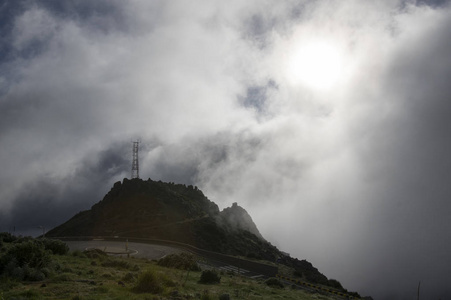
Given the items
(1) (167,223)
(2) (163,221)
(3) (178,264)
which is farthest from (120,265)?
(2) (163,221)

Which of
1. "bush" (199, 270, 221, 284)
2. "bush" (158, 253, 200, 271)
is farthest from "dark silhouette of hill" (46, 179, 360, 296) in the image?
"bush" (199, 270, 221, 284)

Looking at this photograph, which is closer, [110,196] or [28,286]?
[28,286]

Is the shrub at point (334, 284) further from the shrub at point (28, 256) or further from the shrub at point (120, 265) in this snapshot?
the shrub at point (28, 256)

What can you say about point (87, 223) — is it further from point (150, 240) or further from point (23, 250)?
point (23, 250)

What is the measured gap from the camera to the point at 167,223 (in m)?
66.4

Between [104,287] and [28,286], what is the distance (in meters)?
3.41

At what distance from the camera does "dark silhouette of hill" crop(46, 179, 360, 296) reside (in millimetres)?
60031

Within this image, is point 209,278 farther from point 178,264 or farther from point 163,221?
point 163,221

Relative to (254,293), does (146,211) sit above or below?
above

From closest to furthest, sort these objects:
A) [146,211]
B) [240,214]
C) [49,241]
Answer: [49,241], [146,211], [240,214]

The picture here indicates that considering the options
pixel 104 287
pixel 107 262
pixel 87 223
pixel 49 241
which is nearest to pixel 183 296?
pixel 104 287

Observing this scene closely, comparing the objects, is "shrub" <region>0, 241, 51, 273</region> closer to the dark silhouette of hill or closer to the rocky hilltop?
the dark silhouette of hill

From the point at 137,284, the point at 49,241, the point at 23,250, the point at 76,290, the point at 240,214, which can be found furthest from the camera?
→ the point at 240,214

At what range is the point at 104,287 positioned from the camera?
47.1 feet
